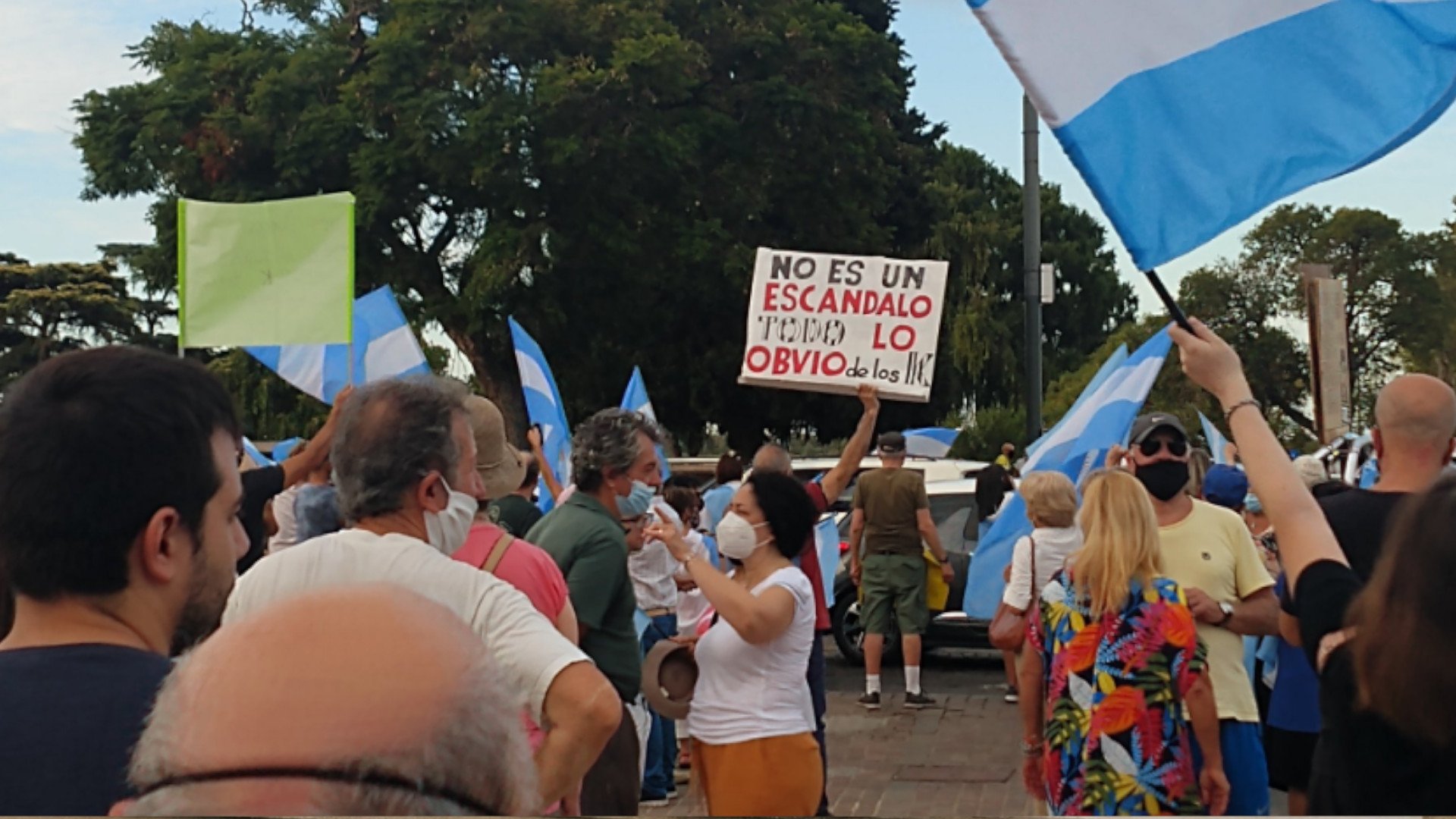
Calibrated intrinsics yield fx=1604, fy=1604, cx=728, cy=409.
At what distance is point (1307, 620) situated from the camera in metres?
2.61

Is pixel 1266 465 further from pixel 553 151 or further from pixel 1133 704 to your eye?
pixel 553 151

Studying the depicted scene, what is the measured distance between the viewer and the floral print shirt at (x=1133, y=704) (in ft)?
14.8

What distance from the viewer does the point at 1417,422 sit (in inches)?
158

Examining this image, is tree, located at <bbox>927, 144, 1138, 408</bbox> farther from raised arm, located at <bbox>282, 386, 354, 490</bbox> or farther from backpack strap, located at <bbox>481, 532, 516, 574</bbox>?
backpack strap, located at <bbox>481, 532, 516, 574</bbox>

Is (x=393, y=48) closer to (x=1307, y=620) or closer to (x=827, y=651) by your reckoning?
(x=827, y=651)

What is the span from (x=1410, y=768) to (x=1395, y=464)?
1932 millimetres

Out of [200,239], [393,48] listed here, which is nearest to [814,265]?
[200,239]

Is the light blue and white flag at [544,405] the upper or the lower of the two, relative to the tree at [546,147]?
lower

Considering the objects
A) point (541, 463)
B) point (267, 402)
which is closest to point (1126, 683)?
point (541, 463)

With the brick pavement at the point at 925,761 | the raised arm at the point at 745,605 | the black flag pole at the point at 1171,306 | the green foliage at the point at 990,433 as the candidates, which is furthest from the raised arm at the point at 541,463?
the green foliage at the point at 990,433

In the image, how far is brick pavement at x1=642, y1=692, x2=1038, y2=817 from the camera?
812 cm

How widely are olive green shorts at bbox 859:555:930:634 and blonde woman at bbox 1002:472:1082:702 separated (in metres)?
3.47

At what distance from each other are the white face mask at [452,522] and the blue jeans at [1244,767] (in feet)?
8.46

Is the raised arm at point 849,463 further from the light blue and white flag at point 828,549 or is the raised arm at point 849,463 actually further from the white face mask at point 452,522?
the white face mask at point 452,522
